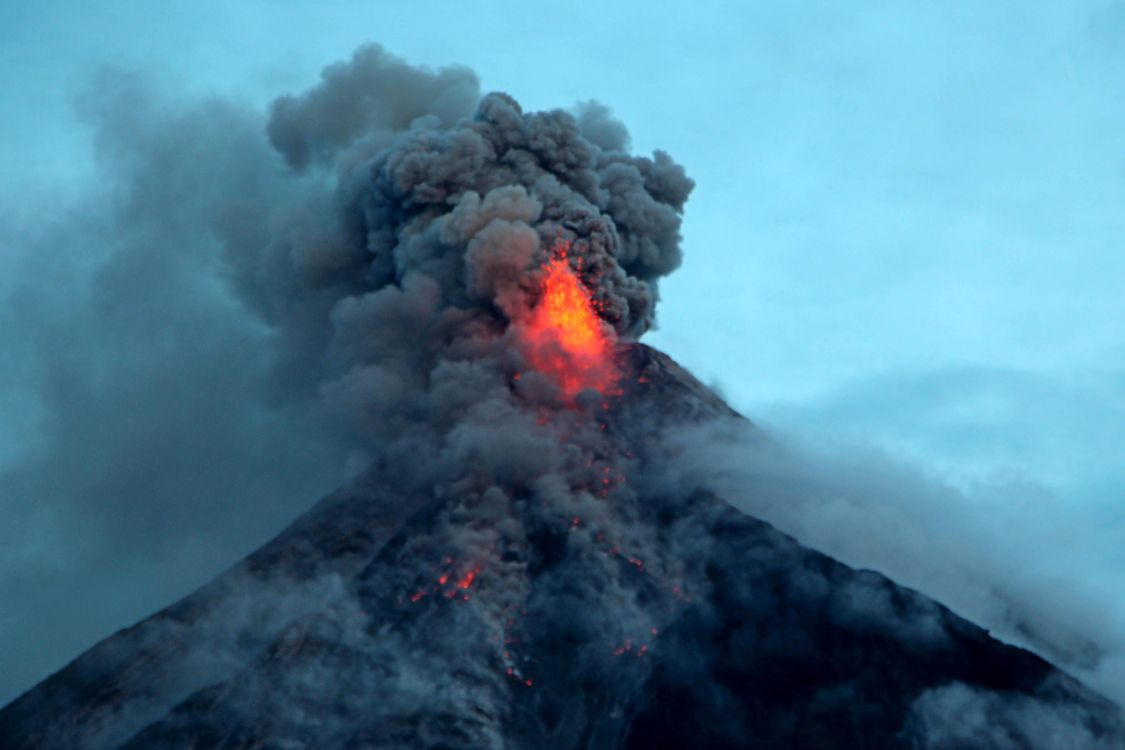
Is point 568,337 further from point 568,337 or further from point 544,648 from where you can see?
point 544,648

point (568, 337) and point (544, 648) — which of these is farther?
point (568, 337)

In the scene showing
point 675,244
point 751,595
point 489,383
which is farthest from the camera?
point 675,244

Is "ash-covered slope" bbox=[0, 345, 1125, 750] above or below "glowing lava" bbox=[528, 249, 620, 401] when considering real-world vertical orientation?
below

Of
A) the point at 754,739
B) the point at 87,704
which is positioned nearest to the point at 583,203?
the point at 754,739

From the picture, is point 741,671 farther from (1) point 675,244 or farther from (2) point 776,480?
(1) point 675,244

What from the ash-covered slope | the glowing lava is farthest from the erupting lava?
the ash-covered slope

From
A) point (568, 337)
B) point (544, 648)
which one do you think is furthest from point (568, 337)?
point (544, 648)

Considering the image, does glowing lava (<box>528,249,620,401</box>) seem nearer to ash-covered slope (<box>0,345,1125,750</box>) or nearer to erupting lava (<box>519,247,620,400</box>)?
erupting lava (<box>519,247,620,400</box>)
